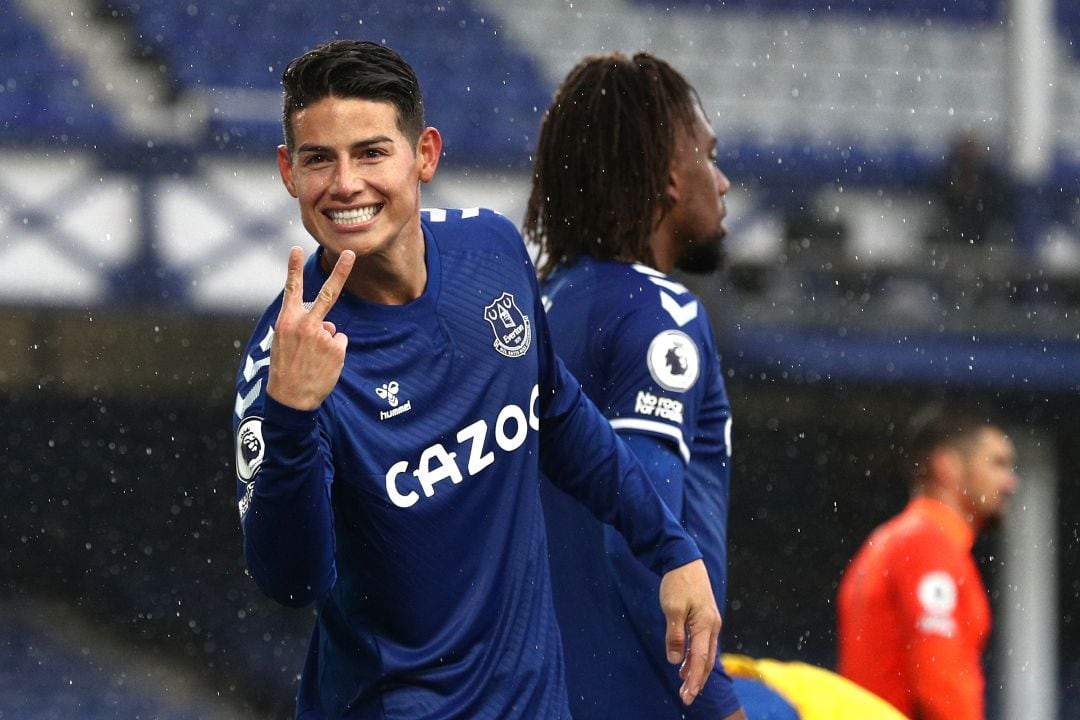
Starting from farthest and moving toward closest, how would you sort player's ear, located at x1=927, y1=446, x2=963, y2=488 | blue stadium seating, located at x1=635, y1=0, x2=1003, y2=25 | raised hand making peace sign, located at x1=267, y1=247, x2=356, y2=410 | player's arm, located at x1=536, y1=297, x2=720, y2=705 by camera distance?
blue stadium seating, located at x1=635, y1=0, x2=1003, y2=25 → player's ear, located at x1=927, y1=446, x2=963, y2=488 → player's arm, located at x1=536, y1=297, x2=720, y2=705 → raised hand making peace sign, located at x1=267, y1=247, x2=356, y2=410

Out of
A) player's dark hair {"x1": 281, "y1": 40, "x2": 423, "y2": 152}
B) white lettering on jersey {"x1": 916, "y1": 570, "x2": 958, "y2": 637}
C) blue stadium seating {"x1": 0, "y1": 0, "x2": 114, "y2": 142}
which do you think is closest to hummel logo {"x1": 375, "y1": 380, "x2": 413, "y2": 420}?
player's dark hair {"x1": 281, "y1": 40, "x2": 423, "y2": 152}

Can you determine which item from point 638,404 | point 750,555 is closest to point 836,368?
point 750,555

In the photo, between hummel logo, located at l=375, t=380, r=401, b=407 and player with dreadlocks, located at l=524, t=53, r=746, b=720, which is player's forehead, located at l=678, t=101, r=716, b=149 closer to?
player with dreadlocks, located at l=524, t=53, r=746, b=720

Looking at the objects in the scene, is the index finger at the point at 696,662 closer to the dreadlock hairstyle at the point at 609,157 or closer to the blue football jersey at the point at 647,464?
the blue football jersey at the point at 647,464

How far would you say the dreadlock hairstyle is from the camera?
9.24ft

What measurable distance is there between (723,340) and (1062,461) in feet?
10.1

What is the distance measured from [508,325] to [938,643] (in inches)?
90.6

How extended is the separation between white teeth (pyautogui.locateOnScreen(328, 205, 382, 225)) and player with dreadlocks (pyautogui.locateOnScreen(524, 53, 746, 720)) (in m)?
0.64

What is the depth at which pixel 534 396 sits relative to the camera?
7.43 feet

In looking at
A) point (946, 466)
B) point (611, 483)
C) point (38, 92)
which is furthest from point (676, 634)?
point (38, 92)

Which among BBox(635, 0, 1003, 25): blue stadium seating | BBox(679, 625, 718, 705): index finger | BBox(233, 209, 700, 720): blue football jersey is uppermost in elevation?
BBox(635, 0, 1003, 25): blue stadium seating

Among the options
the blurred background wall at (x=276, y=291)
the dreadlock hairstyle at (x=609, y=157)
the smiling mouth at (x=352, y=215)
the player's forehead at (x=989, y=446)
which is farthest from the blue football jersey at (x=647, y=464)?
the blurred background wall at (x=276, y=291)

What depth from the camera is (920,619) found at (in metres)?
4.20

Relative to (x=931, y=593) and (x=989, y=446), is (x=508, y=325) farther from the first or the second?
(x=989, y=446)
